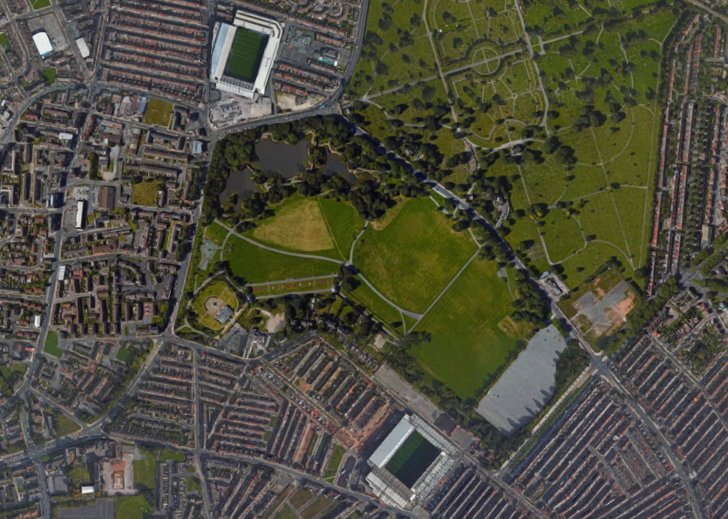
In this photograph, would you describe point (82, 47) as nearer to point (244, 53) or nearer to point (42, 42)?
point (42, 42)

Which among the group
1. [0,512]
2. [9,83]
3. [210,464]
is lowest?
[0,512]

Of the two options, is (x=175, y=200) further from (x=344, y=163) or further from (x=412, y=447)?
(x=412, y=447)

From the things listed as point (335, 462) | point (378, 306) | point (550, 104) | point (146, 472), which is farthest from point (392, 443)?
point (550, 104)

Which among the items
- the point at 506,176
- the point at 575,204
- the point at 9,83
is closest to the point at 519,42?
the point at 506,176

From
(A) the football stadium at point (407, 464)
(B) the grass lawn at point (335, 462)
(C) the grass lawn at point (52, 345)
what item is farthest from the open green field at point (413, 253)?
(C) the grass lawn at point (52, 345)

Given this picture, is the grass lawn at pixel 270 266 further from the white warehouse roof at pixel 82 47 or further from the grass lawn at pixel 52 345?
the white warehouse roof at pixel 82 47
